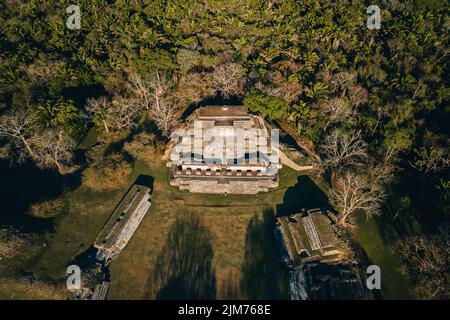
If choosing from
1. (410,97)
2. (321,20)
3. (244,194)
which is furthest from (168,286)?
(321,20)

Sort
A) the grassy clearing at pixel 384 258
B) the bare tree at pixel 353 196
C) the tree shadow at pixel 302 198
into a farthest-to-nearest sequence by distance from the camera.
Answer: the tree shadow at pixel 302 198, the bare tree at pixel 353 196, the grassy clearing at pixel 384 258

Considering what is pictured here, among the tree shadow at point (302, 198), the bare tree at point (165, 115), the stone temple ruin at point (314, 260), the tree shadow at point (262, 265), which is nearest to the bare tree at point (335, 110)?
the tree shadow at point (302, 198)

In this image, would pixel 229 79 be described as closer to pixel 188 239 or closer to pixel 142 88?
pixel 142 88

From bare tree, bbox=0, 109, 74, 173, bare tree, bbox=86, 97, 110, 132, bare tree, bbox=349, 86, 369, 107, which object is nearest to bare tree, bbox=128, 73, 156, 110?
bare tree, bbox=86, 97, 110, 132

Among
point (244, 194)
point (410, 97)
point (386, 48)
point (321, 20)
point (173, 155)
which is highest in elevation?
point (321, 20)

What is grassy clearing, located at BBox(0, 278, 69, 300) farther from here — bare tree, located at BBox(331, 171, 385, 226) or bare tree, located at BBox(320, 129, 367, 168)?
bare tree, located at BBox(320, 129, 367, 168)

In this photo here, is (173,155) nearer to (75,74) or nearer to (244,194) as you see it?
(244,194)

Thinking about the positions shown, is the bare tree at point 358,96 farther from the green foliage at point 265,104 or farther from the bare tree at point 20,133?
the bare tree at point 20,133

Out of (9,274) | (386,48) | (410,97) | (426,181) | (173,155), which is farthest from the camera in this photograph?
(386,48)
